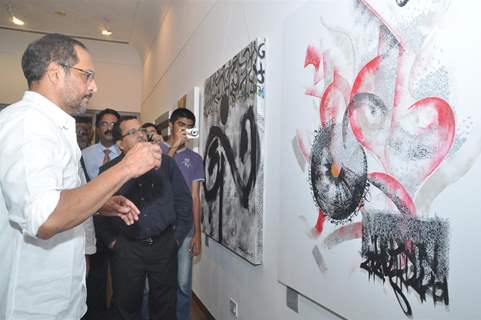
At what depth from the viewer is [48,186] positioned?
98cm

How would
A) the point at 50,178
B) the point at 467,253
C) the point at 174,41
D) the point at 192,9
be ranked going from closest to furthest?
the point at 467,253 < the point at 50,178 < the point at 192,9 < the point at 174,41

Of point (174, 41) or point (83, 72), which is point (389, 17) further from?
point (174, 41)

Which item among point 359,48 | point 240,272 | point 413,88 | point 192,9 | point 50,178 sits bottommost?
point 240,272

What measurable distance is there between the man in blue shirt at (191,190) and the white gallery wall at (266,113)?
280 mm

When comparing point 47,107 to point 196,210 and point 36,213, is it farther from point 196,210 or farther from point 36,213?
point 196,210

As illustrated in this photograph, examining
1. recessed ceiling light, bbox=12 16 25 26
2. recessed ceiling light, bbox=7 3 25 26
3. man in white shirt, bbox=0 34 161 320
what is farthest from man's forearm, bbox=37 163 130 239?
recessed ceiling light, bbox=12 16 25 26

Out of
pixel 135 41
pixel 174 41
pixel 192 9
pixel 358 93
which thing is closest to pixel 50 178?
pixel 358 93

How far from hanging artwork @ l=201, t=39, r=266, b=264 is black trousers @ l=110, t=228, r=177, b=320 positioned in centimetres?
49

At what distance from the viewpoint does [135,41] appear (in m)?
8.13

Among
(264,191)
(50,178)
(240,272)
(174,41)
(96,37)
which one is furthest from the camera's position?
(96,37)

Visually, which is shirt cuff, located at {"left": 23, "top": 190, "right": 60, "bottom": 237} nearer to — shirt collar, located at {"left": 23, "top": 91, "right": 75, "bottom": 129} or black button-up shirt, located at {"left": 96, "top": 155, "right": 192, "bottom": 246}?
shirt collar, located at {"left": 23, "top": 91, "right": 75, "bottom": 129}

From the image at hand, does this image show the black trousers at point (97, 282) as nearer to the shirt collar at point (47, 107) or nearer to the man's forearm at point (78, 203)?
the shirt collar at point (47, 107)

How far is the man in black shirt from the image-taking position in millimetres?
2133

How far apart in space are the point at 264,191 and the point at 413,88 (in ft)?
3.85
